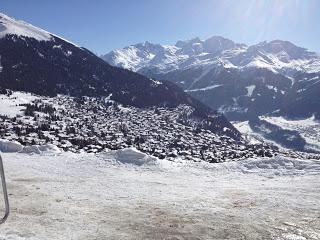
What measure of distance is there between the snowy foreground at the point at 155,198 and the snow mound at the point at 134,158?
7cm

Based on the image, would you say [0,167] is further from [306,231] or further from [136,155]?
[136,155]

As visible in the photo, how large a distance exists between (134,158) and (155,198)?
10.1 meters

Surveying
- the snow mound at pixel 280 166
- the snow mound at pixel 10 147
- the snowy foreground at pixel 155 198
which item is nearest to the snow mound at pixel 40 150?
the snow mound at pixel 10 147

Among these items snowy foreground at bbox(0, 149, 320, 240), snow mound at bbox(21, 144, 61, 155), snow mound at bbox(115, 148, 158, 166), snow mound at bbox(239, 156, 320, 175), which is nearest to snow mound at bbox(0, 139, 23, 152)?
snow mound at bbox(21, 144, 61, 155)

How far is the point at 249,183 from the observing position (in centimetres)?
2745

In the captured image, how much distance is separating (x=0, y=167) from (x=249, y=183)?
50.2ft

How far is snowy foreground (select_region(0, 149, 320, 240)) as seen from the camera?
1719 centimetres

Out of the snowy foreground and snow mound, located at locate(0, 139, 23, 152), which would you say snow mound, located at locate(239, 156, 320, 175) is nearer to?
the snowy foreground

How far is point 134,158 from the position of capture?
3228 cm

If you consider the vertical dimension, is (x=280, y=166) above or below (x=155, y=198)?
above

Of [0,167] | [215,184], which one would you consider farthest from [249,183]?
[0,167]

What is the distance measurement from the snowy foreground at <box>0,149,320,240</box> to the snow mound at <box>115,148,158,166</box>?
0.07 m

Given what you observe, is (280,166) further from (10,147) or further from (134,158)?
(10,147)

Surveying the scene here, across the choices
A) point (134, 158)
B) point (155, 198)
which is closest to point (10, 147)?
point (134, 158)
